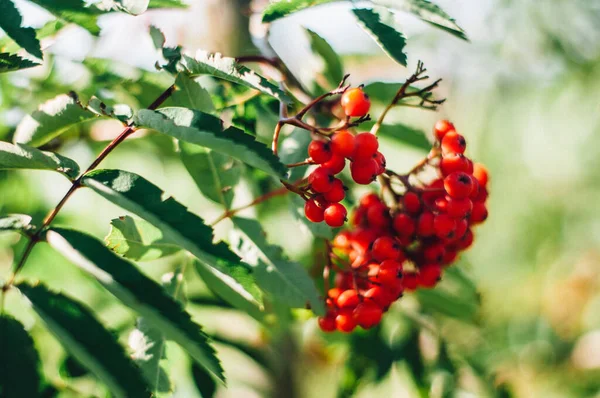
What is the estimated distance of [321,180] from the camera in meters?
0.80

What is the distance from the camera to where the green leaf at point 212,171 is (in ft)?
3.15

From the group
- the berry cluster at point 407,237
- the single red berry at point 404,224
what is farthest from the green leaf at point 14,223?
the single red berry at point 404,224

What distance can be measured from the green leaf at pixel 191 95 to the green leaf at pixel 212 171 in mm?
98

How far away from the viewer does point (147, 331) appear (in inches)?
36.5

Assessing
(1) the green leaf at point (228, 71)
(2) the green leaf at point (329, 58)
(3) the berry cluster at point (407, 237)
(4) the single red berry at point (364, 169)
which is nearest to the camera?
(1) the green leaf at point (228, 71)

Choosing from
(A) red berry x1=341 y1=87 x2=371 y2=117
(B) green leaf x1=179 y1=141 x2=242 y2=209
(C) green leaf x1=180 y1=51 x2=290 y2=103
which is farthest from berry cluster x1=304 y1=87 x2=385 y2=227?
(B) green leaf x1=179 y1=141 x2=242 y2=209

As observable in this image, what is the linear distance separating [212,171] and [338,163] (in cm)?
31

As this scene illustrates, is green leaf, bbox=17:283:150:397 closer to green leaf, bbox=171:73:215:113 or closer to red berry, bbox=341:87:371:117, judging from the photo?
green leaf, bbox=171:73:215:113

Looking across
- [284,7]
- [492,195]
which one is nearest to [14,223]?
[284,7]

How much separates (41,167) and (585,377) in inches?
123

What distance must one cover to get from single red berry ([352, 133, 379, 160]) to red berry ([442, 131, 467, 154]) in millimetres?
237

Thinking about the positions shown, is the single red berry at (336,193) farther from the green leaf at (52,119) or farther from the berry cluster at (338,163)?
the green leaf at (52,119)

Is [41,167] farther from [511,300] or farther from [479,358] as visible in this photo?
[511,300]

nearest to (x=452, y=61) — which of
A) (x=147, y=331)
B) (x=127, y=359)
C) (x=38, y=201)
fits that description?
(x=38, y=201)
